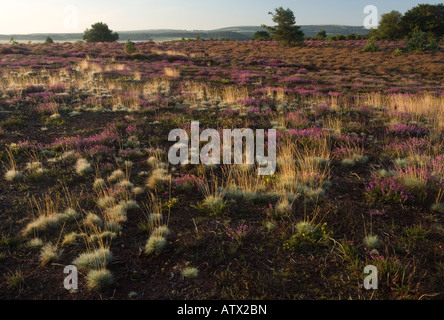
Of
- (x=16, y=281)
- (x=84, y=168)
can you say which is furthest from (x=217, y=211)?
(x=84, y=168)

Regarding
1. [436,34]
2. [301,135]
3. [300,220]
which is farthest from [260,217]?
[436,34]

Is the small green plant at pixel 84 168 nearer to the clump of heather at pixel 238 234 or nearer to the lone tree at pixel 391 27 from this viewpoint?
the clump of heather at pixel 238 234

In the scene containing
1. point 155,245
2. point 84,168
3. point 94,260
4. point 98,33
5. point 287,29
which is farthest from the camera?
point 98,33

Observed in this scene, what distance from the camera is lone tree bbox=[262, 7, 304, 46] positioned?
51469mm

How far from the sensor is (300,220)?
521 cm

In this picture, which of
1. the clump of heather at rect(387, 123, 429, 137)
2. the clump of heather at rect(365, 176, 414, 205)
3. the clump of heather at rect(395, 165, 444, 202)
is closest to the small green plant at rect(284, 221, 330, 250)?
the clump of heather at rect(365, 176, 414, 205)

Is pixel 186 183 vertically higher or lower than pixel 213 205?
higher

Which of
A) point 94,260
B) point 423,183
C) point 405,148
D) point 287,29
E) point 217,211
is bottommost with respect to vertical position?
point 94,260

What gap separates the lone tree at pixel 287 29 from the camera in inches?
2026

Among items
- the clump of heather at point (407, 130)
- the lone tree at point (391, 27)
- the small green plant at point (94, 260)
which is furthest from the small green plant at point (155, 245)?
the lone tree at point (391, 27)

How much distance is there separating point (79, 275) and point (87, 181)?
12.1 feet

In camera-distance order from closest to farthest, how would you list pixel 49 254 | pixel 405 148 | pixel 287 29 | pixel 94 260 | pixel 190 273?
1. pixel 190 273
2. pixel 94 260
3. pixel 49 254
4. pixel 405 148
5. pixel 287 29

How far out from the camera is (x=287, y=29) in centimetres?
5212

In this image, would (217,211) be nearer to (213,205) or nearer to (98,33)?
(213,205)
